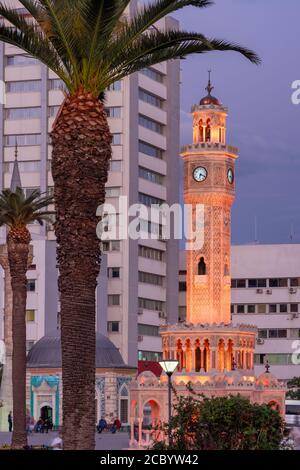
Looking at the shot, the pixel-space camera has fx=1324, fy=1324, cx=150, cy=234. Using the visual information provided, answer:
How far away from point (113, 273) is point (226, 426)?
8206 centimetres

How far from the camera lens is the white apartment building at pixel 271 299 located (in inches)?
4651

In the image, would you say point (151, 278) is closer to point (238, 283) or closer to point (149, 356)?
point (149, 356)

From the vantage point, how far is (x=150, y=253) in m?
117

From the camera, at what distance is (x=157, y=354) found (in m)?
117

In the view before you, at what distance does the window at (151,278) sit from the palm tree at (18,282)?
2367 inches

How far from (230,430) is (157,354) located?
86783 millimetres

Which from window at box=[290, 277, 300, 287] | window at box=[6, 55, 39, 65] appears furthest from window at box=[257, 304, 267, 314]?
window at box=[6, 55, 39, 65]

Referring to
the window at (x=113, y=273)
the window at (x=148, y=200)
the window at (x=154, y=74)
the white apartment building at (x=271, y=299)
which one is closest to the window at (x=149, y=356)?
the white apartment building at (x=271, y=299)

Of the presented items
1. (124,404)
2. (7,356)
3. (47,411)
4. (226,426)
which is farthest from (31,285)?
(226,426)

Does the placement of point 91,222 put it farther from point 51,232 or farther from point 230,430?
point 51,232

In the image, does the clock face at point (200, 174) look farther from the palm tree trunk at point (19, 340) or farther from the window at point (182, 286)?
the window at point (182, 286)

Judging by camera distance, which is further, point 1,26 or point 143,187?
point 143,187
